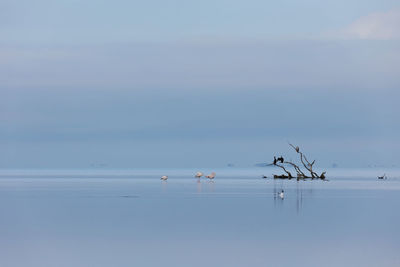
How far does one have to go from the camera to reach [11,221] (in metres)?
28.7

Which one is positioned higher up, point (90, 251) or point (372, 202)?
point (372, 202)

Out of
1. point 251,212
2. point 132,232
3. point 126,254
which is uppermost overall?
point 251,212

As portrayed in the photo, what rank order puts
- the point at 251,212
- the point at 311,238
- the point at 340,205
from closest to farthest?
the point at 311,238 < the point at 251,212 < the point at 340,205

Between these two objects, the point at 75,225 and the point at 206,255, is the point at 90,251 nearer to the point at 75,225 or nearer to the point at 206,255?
the point at 206,255

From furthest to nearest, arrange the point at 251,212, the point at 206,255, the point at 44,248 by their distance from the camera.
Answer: the point at 251,212 < the point at 44,248 < the point at 206,255

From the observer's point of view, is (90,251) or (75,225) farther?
(75,225)

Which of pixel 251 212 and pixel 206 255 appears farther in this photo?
pixel 251 212

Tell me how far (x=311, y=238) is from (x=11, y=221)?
35.4 feet

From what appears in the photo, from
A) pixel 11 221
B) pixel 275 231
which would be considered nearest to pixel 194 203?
pixel 11 221

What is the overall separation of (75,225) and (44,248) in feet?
19.4

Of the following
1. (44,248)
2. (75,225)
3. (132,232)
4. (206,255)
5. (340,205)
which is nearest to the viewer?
(206,255)

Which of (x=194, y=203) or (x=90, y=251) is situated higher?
(x=194, y=203)

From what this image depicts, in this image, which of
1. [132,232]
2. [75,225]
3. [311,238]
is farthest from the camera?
[75,225]

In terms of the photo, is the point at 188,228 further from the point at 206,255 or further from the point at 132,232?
the point at 206,255
